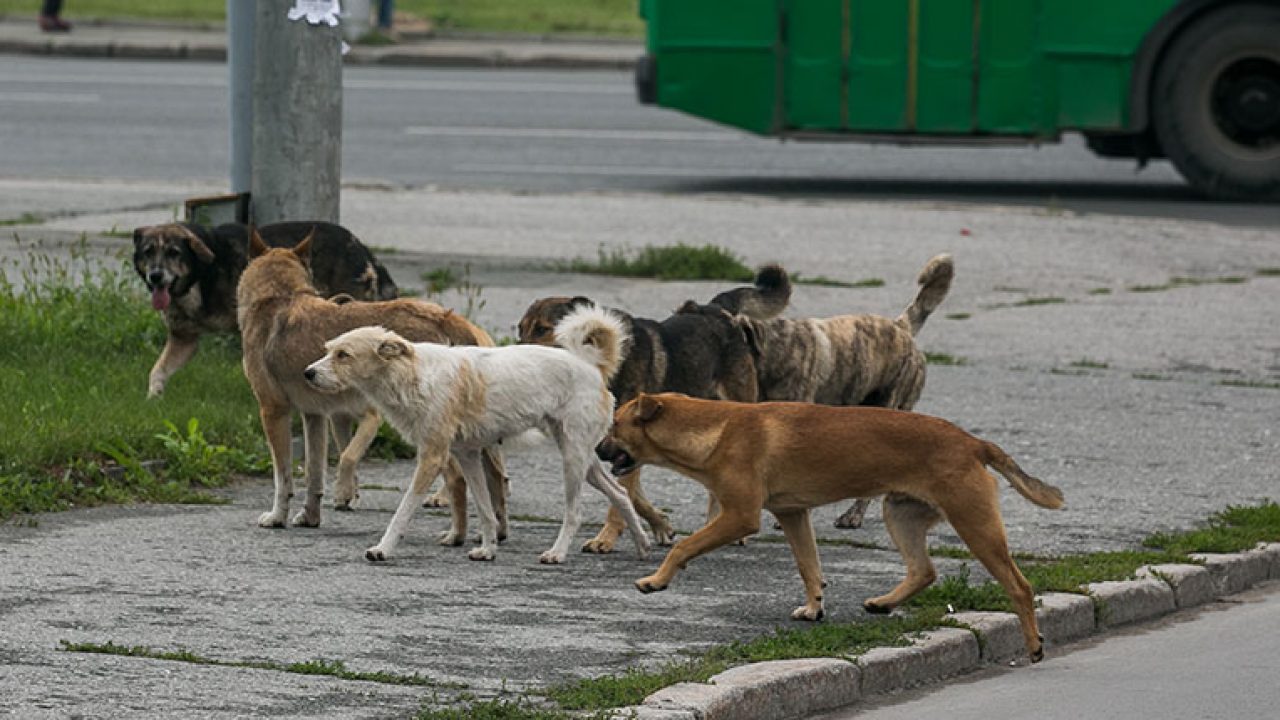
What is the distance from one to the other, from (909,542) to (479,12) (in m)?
27.2

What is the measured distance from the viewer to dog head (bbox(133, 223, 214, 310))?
35.3 feet

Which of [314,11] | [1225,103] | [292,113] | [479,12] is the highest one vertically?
[314,11]

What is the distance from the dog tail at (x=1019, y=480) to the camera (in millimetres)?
7551

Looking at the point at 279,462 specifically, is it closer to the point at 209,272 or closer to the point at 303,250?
the point at 303,250

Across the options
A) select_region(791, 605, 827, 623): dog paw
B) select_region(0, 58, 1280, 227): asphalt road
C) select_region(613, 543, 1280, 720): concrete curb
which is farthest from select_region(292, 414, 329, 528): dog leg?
select_region(0, 58, 1280, 227): asphalt road

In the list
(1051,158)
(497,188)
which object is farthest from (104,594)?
(1051,158)

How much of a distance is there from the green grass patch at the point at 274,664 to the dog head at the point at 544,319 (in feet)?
7.80

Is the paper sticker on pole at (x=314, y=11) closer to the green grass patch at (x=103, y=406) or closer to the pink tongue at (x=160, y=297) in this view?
the pink tongue at (x=160, y=297)

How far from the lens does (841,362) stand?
9.45 metres

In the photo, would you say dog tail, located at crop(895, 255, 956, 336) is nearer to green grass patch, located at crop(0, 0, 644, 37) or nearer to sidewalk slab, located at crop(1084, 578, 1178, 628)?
sidewalk slab, located at crop(1084, 578, 1178, 628)

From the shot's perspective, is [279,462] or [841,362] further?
[841,362]

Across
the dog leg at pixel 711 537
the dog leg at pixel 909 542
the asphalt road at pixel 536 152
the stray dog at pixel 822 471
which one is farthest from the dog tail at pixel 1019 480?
the asphalt road at pixel 536 152

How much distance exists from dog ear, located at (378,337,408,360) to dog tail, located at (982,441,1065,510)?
6.92ft

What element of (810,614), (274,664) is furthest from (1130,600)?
(274,664)
